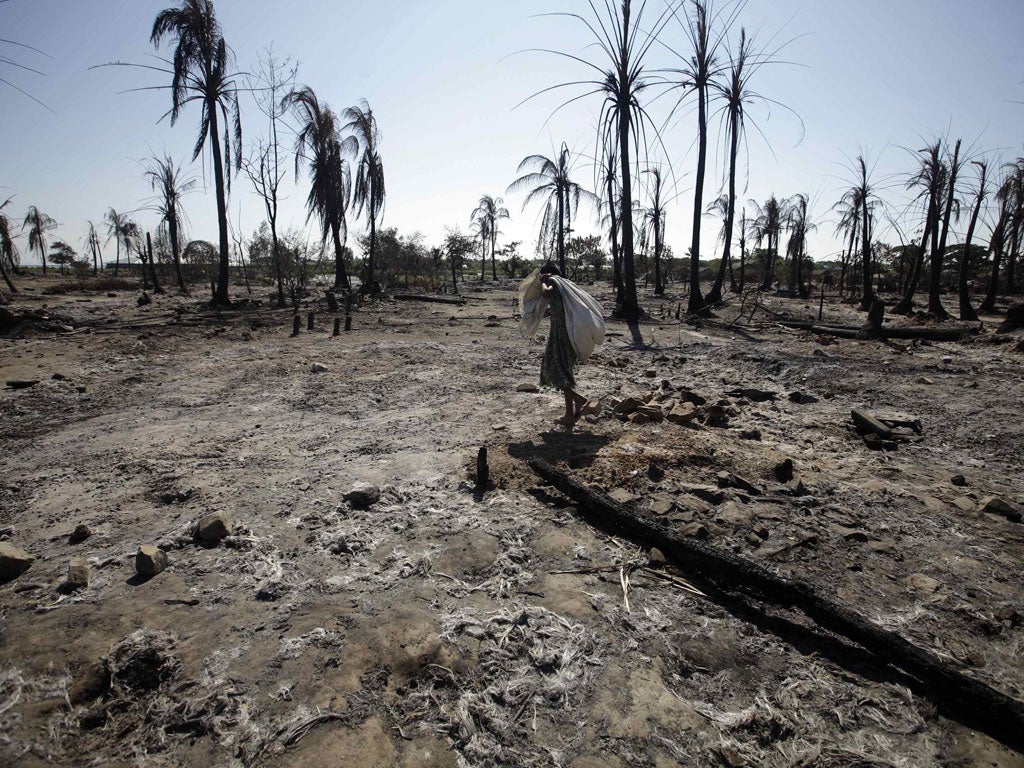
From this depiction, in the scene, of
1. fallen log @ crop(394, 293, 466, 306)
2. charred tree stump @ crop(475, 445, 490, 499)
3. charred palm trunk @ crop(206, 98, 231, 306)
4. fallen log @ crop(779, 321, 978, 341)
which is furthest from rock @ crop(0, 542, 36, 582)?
fallen log @ crop(394, 293, 466, 306)

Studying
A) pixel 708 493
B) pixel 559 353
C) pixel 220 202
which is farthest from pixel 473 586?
pixel 220 202

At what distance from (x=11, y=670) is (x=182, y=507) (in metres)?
1.59

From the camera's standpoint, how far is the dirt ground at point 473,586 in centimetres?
194

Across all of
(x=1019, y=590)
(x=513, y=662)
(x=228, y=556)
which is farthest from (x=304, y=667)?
(x=1019, y=590)

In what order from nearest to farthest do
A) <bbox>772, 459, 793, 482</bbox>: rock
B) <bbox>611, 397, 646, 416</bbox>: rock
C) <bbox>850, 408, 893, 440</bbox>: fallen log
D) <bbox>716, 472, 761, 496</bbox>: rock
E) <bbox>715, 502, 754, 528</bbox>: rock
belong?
<bbox>715, 502, 754, 528</bbox>: rock < <bbox>716, 472, 761, 496</bbox>: rock < <bbox>772, 459, 793, 482</bbox>: rock < <bbox>850, 408, 893, 440</bbox>: fallen log < <bbox>611, 397, 646, 416</bbox>: rock

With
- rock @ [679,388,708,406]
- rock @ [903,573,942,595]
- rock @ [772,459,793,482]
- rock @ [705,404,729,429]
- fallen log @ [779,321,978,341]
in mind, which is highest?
fallen log @ [779,321,978,341]

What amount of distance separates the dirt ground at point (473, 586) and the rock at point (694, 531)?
10 centimetres

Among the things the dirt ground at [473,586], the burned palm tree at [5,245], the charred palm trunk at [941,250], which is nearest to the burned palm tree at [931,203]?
the charred palm trunk at [941,250]

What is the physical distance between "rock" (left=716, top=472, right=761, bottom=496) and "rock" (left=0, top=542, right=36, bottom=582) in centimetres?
440

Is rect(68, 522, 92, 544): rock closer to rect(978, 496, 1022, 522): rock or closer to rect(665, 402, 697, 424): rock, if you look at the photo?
rect(665, 402, 697, 424): rock

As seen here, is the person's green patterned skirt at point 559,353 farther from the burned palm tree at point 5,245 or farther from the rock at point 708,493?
the burned palm tree at point 5,245

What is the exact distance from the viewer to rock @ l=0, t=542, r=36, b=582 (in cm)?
278

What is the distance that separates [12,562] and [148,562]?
72cm

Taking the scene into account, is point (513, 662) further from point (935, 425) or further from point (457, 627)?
point (935, 425)
